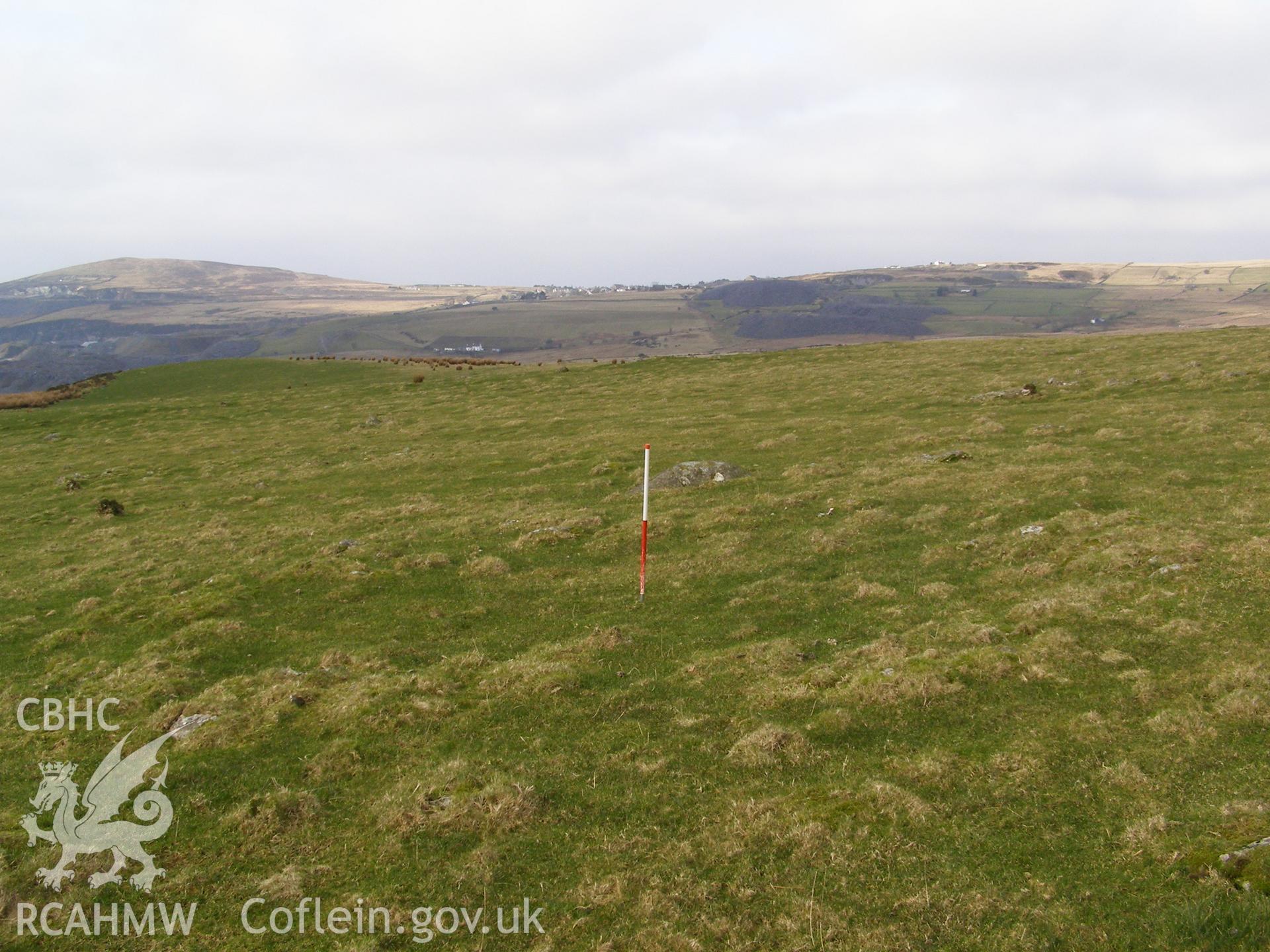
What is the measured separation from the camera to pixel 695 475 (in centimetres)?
2842

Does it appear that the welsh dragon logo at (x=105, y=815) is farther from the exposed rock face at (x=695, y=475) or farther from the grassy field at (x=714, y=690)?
the exposed rock face at (x=695, y=475)

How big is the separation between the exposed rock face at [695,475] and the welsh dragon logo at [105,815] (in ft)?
63.0

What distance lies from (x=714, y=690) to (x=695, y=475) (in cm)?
1590

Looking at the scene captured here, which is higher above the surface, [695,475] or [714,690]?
[695,475]

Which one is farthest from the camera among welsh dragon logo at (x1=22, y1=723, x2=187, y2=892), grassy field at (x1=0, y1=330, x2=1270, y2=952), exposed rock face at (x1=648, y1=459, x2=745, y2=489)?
exposed rock face at (x1=648, y1=459, x2=745, y2=489)

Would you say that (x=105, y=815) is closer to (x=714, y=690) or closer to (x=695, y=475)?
(x=714, y=690)

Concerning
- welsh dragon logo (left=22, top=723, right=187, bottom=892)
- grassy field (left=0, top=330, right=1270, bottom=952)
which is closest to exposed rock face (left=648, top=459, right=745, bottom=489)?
grassy field (left=0, top=330, right=1270, bottom=952)

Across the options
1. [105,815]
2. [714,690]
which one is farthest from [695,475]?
[105,815]

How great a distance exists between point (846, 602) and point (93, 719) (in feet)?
49.0

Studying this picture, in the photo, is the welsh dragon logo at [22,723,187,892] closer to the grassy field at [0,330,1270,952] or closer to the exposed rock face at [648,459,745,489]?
the grassy field at [0,330,1270,952]

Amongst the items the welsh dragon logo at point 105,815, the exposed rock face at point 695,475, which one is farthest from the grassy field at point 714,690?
the exposed rock face at point 695,475

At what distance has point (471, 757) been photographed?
441 inches

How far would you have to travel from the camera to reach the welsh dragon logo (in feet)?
Result: 29.5

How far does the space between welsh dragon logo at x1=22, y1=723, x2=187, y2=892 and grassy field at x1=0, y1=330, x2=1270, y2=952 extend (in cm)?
22
